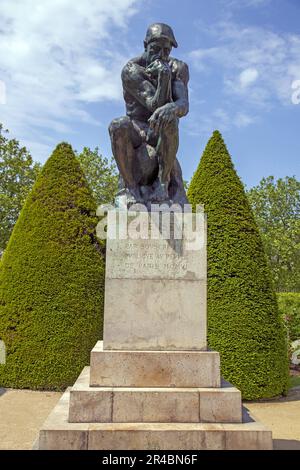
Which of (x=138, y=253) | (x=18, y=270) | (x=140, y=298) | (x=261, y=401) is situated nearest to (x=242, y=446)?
(x=140, y=298)

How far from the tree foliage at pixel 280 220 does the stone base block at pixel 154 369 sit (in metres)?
20.0

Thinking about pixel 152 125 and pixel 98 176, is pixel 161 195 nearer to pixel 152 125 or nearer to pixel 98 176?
pixel 152 125

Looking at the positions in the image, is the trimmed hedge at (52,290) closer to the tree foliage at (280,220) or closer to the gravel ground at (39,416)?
the gravel ground at (39,416)

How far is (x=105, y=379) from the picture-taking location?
426cm

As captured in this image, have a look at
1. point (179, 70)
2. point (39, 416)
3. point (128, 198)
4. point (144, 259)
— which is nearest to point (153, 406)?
point (144, 259)

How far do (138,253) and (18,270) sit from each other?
515 centimetres

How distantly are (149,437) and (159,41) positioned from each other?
4.23m

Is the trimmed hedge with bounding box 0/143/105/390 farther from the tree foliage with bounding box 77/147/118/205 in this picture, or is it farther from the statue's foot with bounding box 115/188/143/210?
the tree foliage with bounding box 77/147/118/205

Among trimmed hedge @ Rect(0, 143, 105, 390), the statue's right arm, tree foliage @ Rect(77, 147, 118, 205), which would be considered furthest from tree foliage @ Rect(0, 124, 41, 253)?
the statue's right arm

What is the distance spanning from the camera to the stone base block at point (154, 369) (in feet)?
14.0

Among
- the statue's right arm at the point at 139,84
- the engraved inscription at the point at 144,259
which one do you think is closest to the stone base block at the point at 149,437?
the engraved inscription at the point at 144,259

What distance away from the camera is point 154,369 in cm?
431

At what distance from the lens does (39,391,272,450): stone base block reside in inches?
148

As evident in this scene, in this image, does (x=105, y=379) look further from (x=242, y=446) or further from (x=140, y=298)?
(x=242, y=446)
